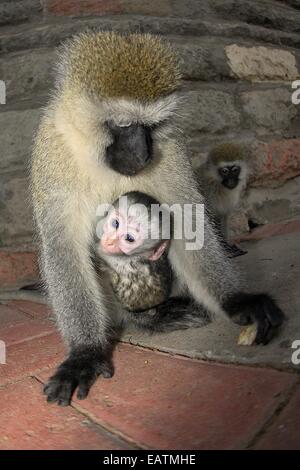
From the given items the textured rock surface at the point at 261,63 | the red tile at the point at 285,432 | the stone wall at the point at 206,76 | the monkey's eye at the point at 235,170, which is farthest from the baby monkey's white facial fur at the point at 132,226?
the textured rock surface at the point at 261,63

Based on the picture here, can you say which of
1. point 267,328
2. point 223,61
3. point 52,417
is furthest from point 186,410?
point 223,61

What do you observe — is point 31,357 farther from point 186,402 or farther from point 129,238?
point 186,402

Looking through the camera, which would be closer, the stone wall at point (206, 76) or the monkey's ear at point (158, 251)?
the monkey's ear at point (158, 251)

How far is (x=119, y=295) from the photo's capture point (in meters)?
2.52

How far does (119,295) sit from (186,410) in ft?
3.15

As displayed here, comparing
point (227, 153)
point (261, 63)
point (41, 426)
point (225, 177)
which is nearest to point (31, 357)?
point (41, 426)

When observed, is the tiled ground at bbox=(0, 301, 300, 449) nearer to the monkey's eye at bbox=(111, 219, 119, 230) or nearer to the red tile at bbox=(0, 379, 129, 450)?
the red tile at bbox=(0, 379, 129, 450)

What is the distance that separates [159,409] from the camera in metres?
1.67

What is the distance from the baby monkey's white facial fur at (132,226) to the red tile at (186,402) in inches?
23.8

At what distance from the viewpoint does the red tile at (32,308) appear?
2.96 m

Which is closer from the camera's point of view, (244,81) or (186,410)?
(186,410)

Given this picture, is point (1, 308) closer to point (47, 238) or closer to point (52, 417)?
point (47, 238)

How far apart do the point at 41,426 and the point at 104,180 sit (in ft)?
3.53

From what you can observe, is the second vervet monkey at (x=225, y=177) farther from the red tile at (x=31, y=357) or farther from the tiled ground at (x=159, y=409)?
the tiled ground at (x=159, y=409)
